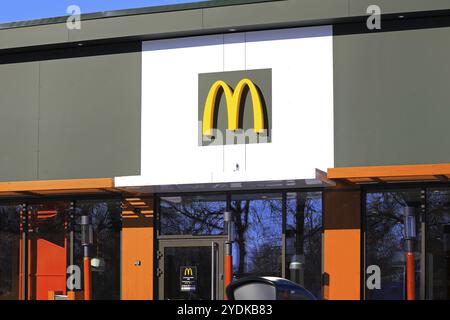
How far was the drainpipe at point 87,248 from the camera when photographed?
1872 centimetres

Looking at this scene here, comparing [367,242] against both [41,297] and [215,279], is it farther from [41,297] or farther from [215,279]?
[41,297]

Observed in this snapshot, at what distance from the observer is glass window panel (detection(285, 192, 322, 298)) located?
17156 millimetres

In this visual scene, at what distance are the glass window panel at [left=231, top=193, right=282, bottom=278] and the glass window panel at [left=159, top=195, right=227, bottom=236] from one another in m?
0.43

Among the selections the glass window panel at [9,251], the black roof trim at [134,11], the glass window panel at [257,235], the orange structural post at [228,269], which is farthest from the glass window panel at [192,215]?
the black roof trim at [134,11]

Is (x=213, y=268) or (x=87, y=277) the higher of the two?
(x=213, y=268)

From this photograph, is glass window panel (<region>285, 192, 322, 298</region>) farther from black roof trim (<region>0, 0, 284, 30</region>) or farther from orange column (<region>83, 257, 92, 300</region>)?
orange column (<region>83, 257, 92, 300</region>)

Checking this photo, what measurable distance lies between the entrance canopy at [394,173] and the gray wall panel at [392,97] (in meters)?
0.60

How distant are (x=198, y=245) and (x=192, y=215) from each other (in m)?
0.66

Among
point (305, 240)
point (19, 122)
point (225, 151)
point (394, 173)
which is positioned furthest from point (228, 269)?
point (19, 122)

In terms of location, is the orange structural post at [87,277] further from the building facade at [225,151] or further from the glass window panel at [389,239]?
the glass window panel at [389,239]

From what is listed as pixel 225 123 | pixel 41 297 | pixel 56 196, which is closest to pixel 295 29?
pixel 225 123

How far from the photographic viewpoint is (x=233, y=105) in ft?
57.7

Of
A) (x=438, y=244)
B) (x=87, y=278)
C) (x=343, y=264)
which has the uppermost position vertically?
(x=438, y=244)

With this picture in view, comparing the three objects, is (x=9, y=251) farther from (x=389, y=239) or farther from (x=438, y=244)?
(x=438, y=244)
